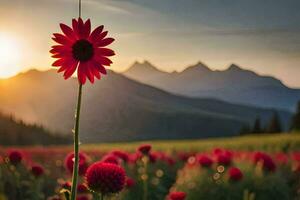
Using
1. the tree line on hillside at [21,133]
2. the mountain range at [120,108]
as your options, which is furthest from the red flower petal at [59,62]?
the mountain range at [120,108]

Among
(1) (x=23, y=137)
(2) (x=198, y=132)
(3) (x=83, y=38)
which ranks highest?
(3) (x=83, y=38)

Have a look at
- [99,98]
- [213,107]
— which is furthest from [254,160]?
[213,107]

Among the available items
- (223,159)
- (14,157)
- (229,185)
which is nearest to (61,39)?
(14,157)

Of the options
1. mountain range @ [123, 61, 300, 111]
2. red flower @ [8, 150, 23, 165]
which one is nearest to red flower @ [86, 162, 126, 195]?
red flower @ [8, 150, 23, 165]

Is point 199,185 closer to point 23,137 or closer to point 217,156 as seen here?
point 217,156

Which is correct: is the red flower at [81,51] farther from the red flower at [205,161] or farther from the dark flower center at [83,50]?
the red flower at [205,161]
